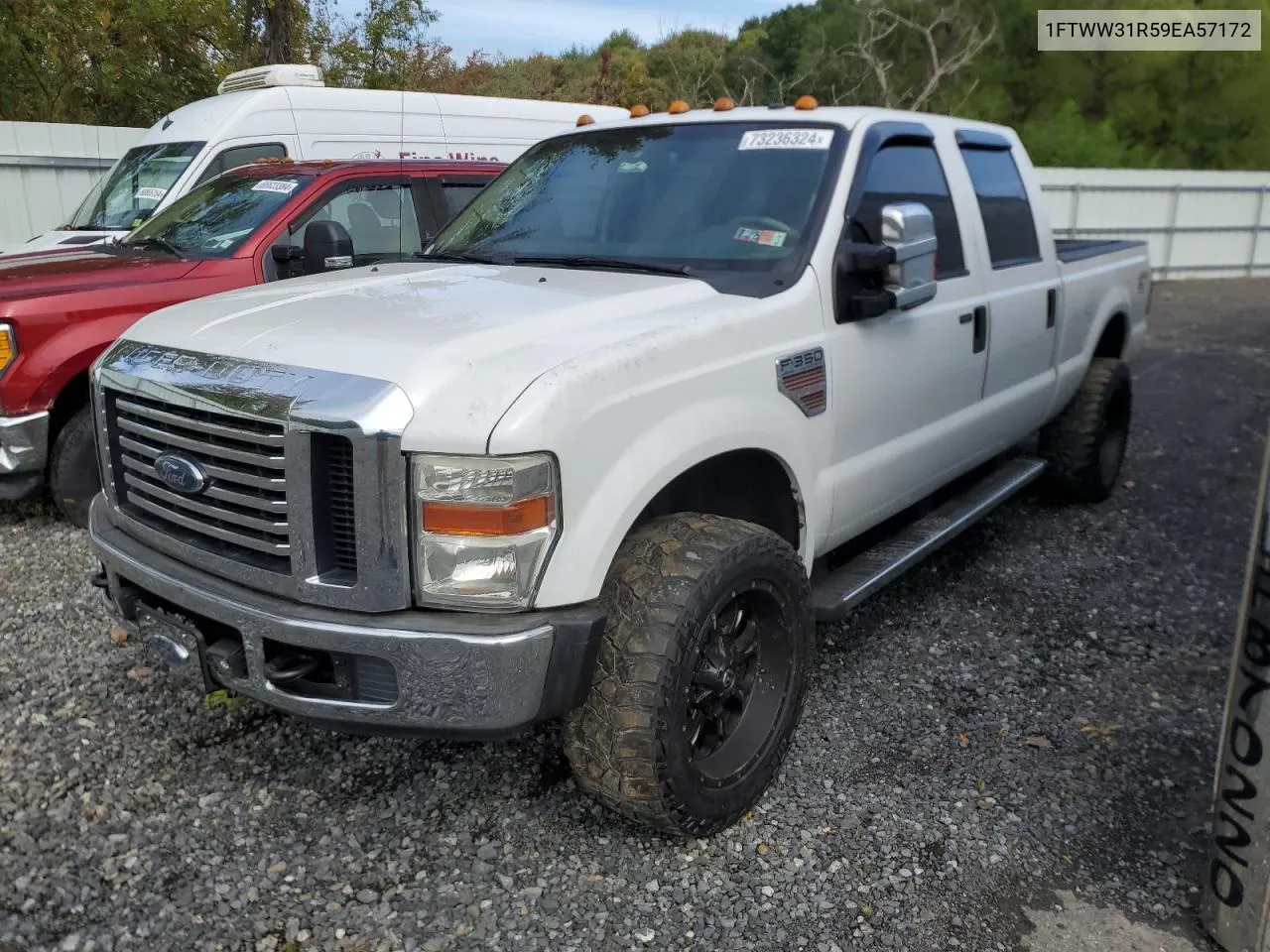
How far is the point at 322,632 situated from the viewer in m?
2.44

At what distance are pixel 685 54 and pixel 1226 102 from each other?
19.3 m

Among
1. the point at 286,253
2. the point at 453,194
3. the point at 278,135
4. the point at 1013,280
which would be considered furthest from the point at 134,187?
the point at 1013,280

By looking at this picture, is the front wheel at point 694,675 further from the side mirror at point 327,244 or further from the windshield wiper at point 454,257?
the side mirror at point 327,244

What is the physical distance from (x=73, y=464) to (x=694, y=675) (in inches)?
145

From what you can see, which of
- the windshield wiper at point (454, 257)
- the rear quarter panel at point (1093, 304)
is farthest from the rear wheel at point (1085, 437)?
the windshield wiper at point (454, 257)

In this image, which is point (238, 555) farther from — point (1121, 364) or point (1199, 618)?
point (1121, 364)

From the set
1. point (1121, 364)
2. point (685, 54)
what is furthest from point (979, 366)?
point (685, 54)

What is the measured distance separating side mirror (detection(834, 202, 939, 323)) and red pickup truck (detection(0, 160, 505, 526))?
7.38 feet

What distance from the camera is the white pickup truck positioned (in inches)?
94.8

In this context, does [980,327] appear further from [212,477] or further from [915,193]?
[212,477]

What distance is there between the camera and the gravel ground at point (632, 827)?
264 cm

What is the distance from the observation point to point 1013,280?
460cm

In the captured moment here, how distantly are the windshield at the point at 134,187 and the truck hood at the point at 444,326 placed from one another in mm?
5524

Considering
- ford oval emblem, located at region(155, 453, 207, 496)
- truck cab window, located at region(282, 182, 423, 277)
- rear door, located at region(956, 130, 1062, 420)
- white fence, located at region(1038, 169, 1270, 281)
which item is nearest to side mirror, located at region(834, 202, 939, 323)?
rear door, located at region(956, 130, 1062, 420)
